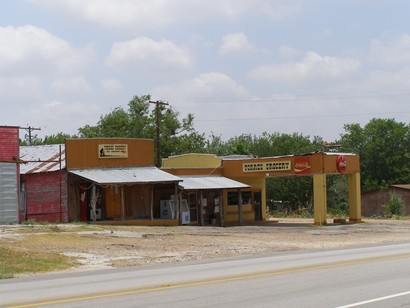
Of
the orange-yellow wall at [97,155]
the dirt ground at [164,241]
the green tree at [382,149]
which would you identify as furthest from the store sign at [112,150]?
the green tree at [382,149]

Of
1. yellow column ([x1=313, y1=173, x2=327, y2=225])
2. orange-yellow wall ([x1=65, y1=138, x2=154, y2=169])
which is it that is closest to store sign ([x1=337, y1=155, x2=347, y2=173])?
yellow column ([x1=313, y1=173, x2=327, y2=225])

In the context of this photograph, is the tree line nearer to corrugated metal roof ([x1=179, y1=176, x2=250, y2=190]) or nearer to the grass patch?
corrugated metal roof ([x1=179, y1=176, x2=250, y2=190])

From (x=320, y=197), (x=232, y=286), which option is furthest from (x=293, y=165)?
(x=232, y=286)

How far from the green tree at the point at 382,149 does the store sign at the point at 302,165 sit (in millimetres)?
45557

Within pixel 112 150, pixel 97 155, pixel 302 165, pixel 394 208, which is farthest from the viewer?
pixel 394 208

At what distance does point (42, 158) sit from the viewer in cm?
4016

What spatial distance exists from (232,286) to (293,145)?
67.5 meters

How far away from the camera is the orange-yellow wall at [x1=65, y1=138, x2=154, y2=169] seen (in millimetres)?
38031

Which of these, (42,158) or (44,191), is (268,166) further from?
(44,191)

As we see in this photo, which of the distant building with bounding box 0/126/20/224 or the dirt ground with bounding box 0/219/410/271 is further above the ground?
the distant building with bounding box 0/126/20/224

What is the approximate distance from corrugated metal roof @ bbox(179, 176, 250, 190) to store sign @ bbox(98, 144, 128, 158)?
3870mm

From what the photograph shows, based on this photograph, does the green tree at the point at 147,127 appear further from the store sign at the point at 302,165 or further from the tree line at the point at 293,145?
the store sign at the point at 302,165

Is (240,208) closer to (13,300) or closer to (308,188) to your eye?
(308,188)

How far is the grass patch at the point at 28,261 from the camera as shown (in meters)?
19.5
